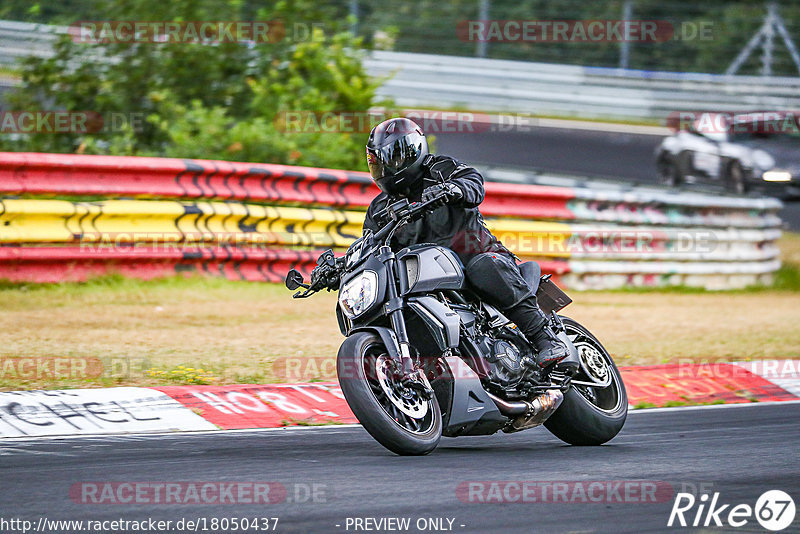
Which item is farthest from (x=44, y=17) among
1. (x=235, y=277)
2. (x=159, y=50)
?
(x=235, y=277)

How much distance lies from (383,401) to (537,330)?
1.12m

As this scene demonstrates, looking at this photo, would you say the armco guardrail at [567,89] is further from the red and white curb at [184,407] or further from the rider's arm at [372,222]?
the rider's arm at [372,222]

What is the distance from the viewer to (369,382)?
5.84 metres

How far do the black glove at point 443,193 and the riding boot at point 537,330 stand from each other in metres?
0.77

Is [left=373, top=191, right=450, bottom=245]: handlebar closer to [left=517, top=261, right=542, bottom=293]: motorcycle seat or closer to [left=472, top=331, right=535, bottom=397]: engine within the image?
[left=472, top=331, right=535, bottom=397]: engine

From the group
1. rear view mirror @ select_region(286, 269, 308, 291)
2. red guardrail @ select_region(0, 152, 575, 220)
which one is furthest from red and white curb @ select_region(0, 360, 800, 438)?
red guardrail @ select_region(0, 152, 575, 220)

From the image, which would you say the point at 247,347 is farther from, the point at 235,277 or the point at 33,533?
the point at 33,533

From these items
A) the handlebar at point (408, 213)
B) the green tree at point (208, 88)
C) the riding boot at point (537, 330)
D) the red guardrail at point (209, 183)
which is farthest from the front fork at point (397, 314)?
the green tree at point (208, 88)

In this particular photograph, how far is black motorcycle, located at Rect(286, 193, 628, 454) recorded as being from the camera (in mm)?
5852

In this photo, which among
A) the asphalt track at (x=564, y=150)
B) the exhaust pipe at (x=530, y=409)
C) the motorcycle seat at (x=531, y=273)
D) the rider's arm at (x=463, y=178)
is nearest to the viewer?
the rider's arm at (x=463, y=178)

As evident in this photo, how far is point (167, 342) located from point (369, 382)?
389 centimetres

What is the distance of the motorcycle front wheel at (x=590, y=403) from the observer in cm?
677

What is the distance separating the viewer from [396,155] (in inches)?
246

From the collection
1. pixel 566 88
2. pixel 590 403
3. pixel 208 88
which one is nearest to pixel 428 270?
pixel 590 403
